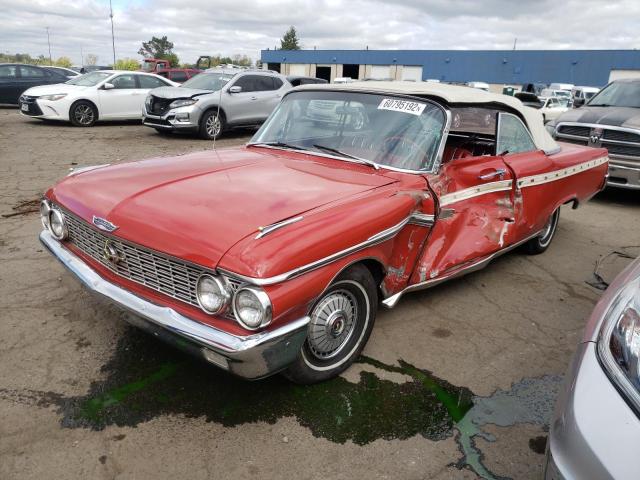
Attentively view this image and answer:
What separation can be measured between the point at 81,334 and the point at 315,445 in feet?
5.99

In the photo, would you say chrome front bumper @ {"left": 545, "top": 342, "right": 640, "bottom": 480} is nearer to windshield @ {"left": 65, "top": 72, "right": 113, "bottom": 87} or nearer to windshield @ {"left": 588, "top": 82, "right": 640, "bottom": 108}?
windshield @ {"left": 588, "top": 82, "right": 640, "bottom": 108}

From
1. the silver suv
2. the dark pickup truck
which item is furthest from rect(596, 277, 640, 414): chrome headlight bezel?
the silver suv

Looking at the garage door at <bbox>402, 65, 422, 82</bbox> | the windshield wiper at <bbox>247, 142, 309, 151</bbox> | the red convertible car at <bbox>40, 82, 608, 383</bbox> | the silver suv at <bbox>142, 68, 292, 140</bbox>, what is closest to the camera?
the red convertible car at <bbox>40, 82, 608, 383</bbox>

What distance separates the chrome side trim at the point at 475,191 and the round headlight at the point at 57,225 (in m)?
2.48

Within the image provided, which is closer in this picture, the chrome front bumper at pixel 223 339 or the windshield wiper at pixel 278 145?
the chrome front bumper at pixel 223 339

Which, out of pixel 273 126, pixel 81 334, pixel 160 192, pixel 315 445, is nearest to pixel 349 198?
pixel 160 192

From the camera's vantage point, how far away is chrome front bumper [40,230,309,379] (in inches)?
89.7

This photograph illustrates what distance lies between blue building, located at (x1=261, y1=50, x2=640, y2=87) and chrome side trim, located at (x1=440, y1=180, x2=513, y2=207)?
40975mm

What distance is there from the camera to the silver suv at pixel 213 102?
37.3ft

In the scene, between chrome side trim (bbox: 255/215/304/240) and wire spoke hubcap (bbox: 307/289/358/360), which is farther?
wire spoke hubcap (bbox: 307/289/358/360)

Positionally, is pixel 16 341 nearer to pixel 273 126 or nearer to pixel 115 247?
pixel 115 247

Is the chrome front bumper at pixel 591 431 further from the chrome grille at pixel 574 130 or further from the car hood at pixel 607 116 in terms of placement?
the chrome grille at pixel 574 130

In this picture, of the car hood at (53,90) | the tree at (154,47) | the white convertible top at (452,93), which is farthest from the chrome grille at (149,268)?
the tree at (154,47)

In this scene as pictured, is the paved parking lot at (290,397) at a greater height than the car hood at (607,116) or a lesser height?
lesser
